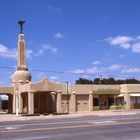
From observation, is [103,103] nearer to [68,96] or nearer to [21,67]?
[68,96]

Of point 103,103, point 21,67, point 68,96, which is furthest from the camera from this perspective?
point 103,103

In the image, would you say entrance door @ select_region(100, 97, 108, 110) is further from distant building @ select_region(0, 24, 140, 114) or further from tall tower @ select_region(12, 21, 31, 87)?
tall tower @ select_region(12, 21, 31, 87)

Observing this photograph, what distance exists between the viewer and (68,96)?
58094 mm

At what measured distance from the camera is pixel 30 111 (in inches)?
2040

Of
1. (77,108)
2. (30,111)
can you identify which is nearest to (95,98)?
(77,108)

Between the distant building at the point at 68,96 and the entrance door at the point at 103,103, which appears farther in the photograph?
the entrance door at the point at 103,103

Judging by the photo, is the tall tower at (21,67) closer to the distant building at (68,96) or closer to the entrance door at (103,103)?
the distant building at (68,96)

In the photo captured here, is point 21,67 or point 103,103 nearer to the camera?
point 21,67

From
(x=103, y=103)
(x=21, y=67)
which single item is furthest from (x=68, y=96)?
(x=21, y=67)

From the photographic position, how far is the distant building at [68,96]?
188 feet

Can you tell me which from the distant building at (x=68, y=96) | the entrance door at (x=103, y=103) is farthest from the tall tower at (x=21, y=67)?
the entrance door at (x=103, y=103)

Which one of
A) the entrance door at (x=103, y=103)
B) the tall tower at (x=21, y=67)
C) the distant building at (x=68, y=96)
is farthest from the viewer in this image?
the entrance door at (x=103, y=103)

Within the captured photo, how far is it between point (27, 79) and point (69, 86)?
7372 mm

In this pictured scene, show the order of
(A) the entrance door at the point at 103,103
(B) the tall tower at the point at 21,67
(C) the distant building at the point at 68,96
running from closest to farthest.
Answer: (C) the distant building at the point at 68,96
(B) the tall tower at the point at 21,67
(A) the entrance door at the point at 103,103
